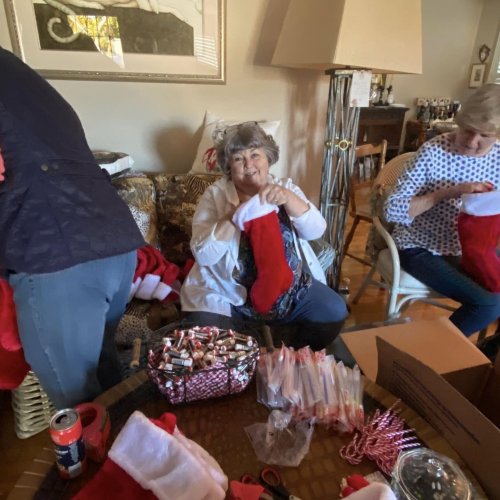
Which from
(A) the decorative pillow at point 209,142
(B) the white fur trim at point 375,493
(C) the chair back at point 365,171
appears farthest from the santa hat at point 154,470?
(C) the chair back at point 365,171

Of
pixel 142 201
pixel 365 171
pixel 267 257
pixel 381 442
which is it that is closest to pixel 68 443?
pixel 381 442

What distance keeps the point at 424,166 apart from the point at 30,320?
4.98 feet

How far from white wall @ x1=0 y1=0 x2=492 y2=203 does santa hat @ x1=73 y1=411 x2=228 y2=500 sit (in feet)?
5.81

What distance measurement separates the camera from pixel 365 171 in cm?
293

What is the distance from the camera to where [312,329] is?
5.03 feet

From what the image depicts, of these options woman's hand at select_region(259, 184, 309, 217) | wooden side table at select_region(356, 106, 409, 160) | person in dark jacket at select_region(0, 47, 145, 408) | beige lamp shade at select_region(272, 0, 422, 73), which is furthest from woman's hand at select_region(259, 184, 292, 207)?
wooden side table at select_region(356, 106, 409, 160)

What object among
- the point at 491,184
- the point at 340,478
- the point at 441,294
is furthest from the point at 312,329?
the point at 491,184

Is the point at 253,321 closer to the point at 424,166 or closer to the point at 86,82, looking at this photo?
the point at 424,166

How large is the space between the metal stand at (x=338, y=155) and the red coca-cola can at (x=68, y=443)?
164 centimetres

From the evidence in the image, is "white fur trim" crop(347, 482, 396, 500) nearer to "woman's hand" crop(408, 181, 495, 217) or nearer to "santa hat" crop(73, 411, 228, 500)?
"santa hat" crop(73, 411, 228, 500)

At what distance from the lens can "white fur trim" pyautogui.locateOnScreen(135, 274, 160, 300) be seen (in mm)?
1606

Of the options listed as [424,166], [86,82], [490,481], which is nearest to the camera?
[490,481]

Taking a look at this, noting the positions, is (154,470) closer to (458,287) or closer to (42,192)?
(42,192)

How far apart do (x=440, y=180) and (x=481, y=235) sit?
0.28 m
